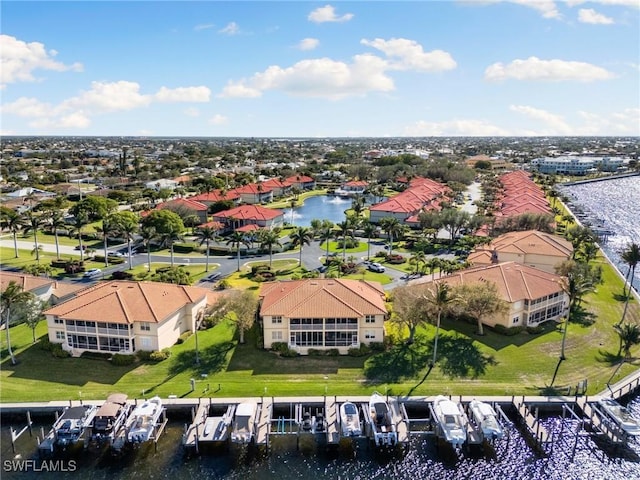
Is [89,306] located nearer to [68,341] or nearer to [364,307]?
[68,341]

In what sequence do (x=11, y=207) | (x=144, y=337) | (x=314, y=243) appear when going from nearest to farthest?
(x=144, y=337)
(x=314, y=243)
(x=11, y=207)

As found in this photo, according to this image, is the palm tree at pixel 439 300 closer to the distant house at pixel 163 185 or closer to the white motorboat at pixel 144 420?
the white motorboat at pixel 144 420

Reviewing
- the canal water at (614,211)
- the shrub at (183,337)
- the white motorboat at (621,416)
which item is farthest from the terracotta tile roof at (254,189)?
the white motorboat at (621,416)

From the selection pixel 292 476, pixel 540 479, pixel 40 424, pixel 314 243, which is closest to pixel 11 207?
pixel 314 243

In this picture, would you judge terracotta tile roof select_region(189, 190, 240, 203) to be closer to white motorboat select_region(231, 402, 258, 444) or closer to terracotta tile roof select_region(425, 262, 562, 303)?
terracotta tile roof select_region(425, 262, 562, 303)

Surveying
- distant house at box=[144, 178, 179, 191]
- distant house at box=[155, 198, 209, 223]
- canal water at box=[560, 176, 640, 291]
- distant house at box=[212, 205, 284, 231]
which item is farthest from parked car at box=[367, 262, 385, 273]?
distant house at box=[144, 178, 179, 191]

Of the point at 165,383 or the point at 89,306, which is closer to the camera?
the point at 165,383

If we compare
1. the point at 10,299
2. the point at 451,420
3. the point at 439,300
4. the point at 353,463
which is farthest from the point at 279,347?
the point at 10,299
